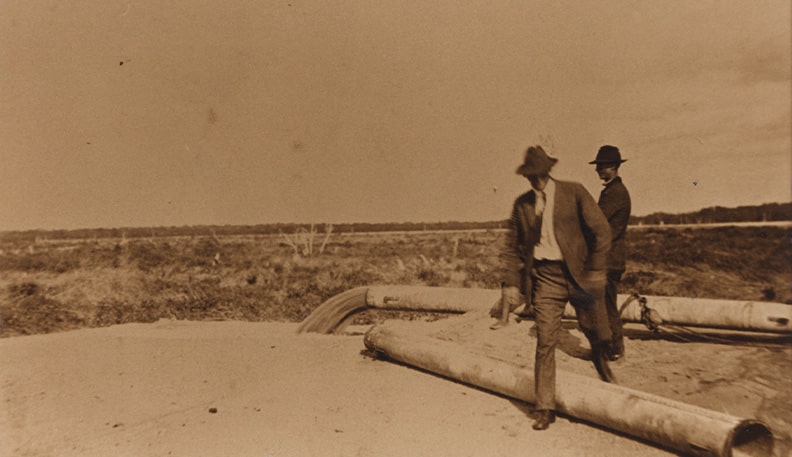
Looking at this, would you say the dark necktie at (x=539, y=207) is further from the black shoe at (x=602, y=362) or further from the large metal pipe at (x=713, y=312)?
the large metal pipe at (x=713, y=312)

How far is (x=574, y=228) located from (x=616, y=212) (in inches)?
50.6

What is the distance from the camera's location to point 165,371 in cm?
598

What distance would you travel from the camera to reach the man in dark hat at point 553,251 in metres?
4.12

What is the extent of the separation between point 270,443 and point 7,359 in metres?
4.36

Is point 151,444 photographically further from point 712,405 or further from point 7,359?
point 712,405

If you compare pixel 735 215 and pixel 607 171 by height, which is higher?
pixel 735 215

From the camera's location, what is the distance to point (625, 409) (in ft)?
12.2

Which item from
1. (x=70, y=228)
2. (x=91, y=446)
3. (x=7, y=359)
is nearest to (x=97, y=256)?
(x=7, y=359)

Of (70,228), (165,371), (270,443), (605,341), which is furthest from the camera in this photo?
(70,228)

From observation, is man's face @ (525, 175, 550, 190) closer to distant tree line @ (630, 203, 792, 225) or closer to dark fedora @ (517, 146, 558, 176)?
dark fedora @ (517, 146, 558, 176)

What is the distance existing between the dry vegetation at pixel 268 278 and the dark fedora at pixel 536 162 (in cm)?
921

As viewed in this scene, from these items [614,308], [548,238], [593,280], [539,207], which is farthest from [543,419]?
[614,308]

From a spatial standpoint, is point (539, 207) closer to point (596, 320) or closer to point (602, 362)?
point (596, 320)

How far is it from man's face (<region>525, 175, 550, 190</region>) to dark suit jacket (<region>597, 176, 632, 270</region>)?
1294 millimetres
